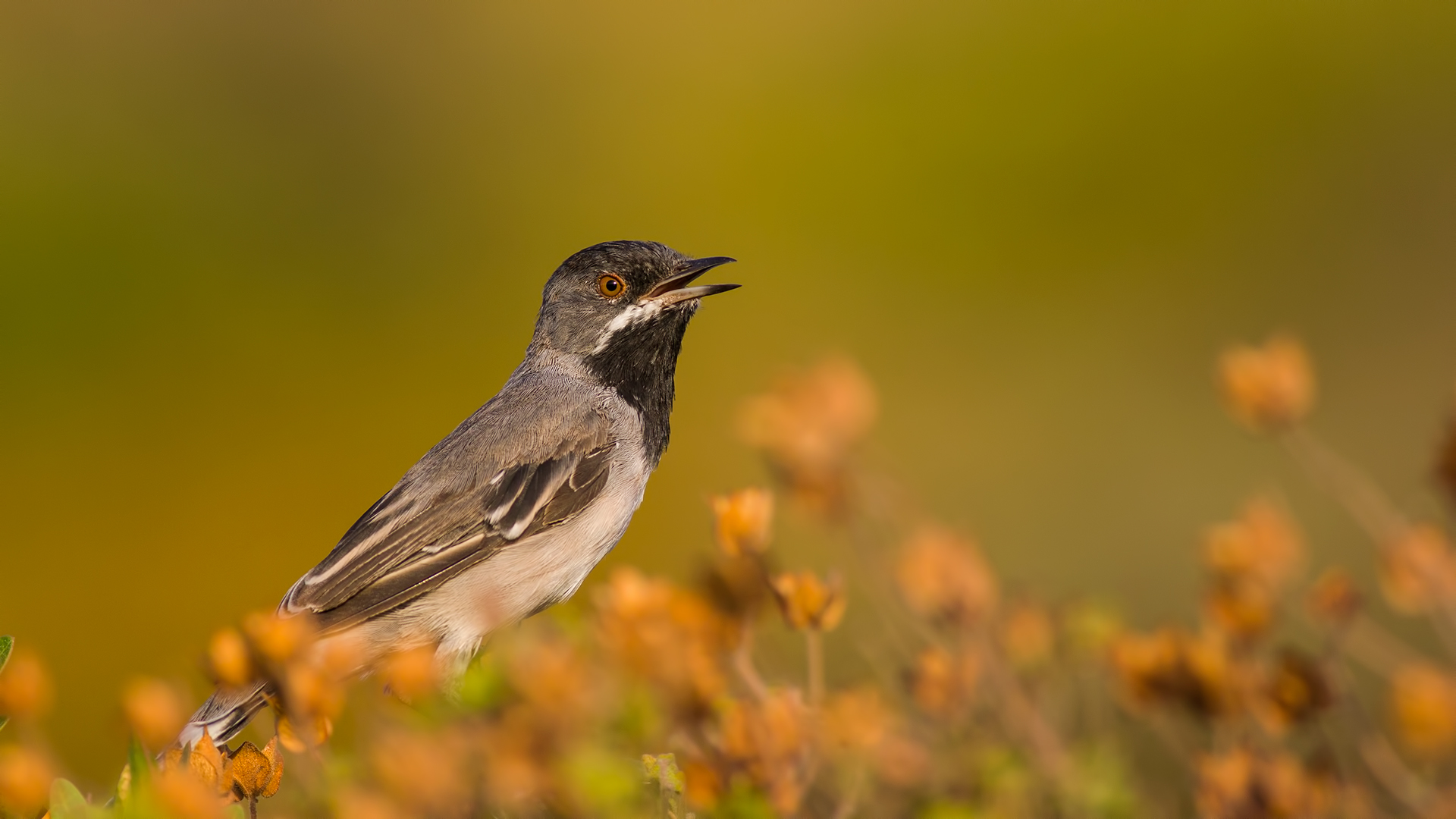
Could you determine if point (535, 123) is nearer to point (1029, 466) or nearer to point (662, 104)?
point (662, 104)

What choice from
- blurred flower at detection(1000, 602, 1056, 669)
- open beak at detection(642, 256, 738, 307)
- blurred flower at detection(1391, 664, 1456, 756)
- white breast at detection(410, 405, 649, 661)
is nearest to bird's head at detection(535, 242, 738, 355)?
open beak at detection(642, 256, 738, 307)

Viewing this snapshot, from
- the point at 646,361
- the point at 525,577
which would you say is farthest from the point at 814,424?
the point at 646,361

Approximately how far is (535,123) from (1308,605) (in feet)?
35.9

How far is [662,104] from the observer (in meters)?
12.0

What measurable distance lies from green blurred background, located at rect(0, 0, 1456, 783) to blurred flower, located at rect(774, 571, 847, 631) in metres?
6.42

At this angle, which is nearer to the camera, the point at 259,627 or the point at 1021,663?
the point at 259,627

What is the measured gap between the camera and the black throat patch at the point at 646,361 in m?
5.39

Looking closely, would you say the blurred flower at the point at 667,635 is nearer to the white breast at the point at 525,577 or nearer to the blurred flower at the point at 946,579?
the blurred flower at the point at 946,579

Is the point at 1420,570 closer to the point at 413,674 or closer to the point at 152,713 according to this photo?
the point at 413,674

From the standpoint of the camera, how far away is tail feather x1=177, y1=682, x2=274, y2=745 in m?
4.19

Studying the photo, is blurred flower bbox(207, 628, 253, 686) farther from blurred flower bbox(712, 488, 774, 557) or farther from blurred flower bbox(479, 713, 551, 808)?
blurred flower bbox(712, 488, 774, 557)

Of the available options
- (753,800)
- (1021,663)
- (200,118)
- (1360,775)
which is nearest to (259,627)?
(753,800)

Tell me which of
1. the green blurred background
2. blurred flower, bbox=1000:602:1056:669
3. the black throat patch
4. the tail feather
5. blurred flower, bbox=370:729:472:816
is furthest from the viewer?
the green blurred background

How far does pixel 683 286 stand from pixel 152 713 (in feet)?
10.8
